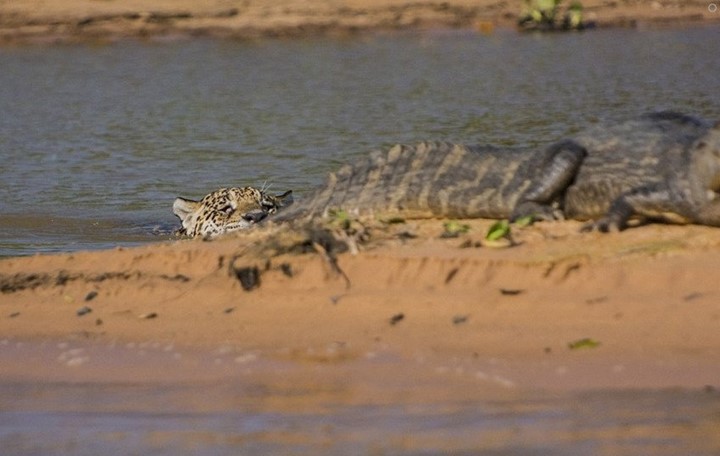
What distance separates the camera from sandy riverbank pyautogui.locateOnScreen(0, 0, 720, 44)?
2853 centimetres

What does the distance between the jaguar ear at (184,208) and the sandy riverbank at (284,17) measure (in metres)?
18.0

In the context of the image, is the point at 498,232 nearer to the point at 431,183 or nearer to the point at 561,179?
the point at 561,179

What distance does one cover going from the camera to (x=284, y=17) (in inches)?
1142

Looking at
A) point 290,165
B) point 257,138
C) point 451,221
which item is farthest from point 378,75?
point 451,221

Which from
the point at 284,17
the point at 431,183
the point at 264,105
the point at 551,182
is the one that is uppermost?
the point at 551,182

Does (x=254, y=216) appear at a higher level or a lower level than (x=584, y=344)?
lower

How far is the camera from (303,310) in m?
6.72

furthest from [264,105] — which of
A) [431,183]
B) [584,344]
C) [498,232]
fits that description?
[584,344]

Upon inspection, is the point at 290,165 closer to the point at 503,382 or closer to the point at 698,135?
the point at 698,135

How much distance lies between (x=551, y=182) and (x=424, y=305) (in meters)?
1.82

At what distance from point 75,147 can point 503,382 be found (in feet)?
37.8

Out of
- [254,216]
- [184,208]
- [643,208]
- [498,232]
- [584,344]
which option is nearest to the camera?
[584,344]

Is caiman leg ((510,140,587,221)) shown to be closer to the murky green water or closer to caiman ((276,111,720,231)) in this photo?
caiman ((276,111,720,231))

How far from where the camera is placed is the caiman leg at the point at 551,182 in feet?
26.3
